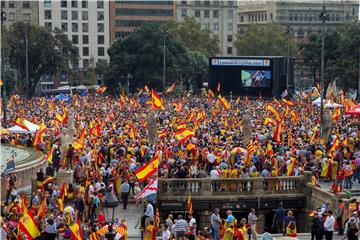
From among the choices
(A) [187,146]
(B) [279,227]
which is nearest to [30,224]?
(B) [279,227]

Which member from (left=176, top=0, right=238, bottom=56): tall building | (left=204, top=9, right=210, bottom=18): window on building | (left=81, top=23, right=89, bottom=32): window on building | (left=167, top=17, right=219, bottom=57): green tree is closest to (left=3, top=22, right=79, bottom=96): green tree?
(left=167, top=17, right=219, bottom=57): green tree

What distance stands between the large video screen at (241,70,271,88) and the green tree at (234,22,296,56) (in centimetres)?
5854

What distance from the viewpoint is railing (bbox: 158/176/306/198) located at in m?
28.9

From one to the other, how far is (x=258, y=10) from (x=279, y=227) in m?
157

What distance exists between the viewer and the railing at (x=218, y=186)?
28.9 meters

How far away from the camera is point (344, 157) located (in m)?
32.2

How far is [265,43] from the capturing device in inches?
5659

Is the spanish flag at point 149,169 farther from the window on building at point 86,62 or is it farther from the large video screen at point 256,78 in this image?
the window on building at point 86,62

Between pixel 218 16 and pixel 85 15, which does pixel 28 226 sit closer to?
pixel 85 15

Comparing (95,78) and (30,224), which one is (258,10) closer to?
(95,78)

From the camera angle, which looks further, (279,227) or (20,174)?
(20,174)

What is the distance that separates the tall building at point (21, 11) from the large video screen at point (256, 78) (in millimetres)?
64312

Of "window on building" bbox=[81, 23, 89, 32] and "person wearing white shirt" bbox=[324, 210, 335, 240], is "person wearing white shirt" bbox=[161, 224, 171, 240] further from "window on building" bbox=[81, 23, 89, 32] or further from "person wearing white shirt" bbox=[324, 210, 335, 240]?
"window on building" bbox=[81, 23, 89, 32]

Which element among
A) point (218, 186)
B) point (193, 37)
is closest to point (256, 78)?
point (193, 37)
